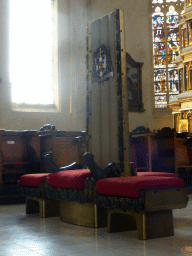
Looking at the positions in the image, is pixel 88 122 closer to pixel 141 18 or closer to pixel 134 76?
pixel 134 76

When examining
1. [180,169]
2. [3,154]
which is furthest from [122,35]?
[180,169]

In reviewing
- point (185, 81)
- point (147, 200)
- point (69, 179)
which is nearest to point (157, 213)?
point (147, 200)

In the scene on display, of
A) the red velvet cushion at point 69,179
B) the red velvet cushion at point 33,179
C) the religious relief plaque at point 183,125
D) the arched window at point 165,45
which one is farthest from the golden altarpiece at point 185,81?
the red velvet cushion at point 69,179

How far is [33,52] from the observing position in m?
10.6

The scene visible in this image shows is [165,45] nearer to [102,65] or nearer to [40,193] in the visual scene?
[102,65]

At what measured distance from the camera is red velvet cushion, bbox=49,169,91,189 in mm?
3426

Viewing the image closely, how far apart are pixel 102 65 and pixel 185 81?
8373 millimetres

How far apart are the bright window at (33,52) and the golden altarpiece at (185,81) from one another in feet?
11.9

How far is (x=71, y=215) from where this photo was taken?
3.69m

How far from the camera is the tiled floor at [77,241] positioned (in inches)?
99.8

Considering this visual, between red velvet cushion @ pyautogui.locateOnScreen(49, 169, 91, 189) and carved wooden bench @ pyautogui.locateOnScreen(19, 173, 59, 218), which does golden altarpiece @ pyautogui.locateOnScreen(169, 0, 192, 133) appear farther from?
red velvet cushion @ pyautogui.locateOnScreen(49, 169, 91, 189)

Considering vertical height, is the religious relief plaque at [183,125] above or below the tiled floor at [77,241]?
above

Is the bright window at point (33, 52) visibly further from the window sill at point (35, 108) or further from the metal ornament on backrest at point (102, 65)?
the metal ornament on backrest at point (102, 65)

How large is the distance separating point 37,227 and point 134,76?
8192 mm
